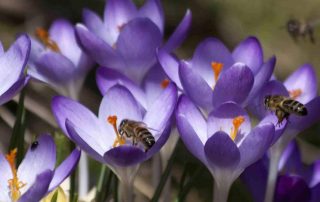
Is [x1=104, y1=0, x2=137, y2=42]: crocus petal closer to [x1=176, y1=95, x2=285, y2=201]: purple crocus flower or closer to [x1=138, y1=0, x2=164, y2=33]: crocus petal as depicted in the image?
[x1=138, y1=0, x2=164, y2=33]: crocus petal

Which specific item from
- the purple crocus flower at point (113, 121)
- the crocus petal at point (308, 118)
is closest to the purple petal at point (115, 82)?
the purple crocus flower at point (113, 121)

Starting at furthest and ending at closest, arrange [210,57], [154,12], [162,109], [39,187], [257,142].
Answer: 1. [154,12]
2. [210,57]
3. [162,109]
4. [257,142]
5. [39,187]

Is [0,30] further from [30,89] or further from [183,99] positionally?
[183,99]

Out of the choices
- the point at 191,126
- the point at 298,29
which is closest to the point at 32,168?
the point at 191,126

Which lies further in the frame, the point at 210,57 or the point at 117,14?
the point at 117,14

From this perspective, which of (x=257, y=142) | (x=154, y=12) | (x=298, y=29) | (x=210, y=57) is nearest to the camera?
(x=257, y=142)

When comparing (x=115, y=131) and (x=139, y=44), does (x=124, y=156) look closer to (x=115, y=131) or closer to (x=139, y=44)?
(x=115, y=131)

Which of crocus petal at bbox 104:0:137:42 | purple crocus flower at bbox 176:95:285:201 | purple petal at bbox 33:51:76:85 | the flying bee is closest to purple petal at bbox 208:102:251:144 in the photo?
purple crocus flower at bbox 176:95:285:201

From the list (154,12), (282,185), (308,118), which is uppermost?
(154,12)

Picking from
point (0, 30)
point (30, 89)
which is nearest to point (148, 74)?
point (30, 89)
